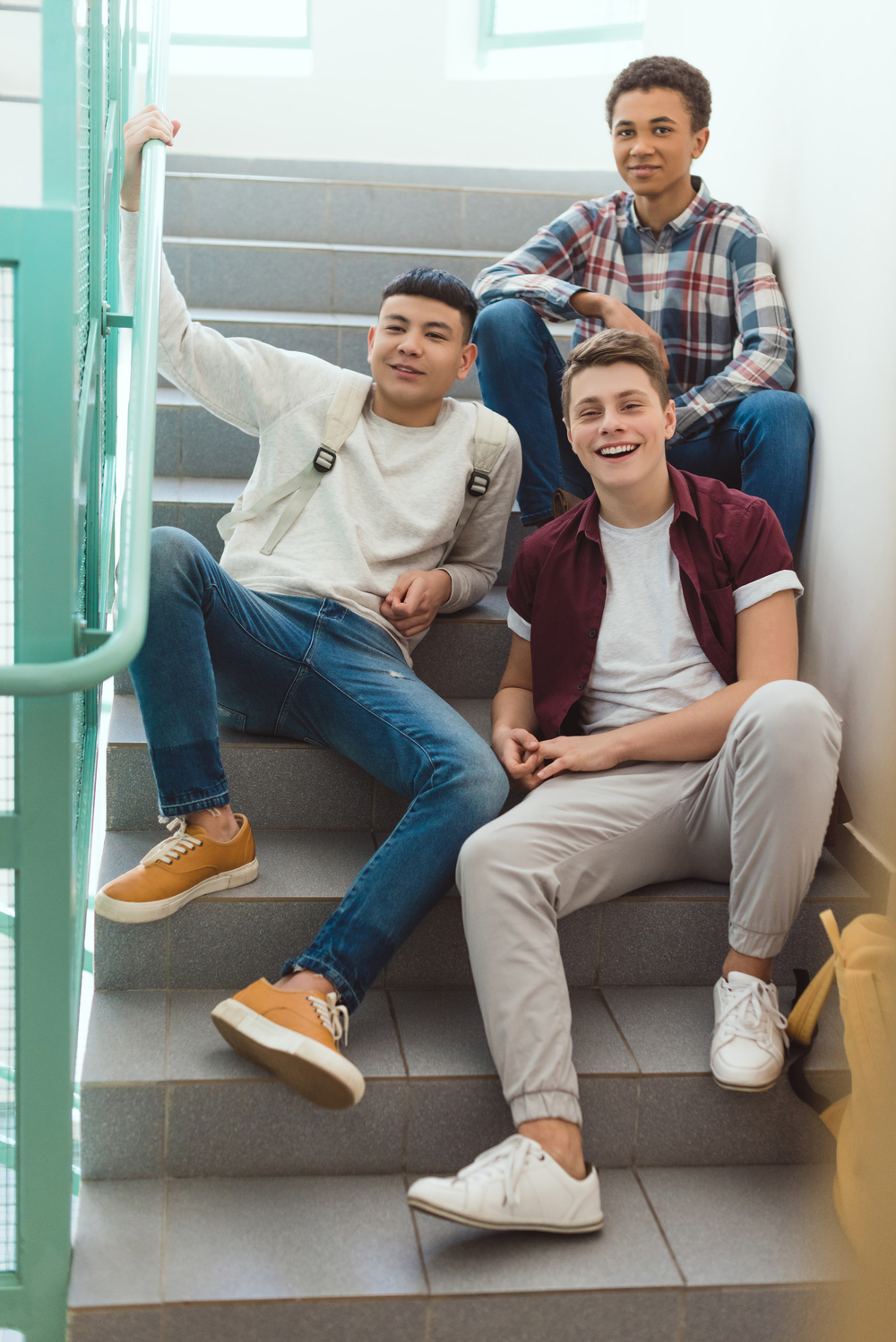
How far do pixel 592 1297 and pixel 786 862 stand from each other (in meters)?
0.59

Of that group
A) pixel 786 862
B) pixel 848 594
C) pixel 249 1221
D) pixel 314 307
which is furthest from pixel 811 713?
pixel 314 307

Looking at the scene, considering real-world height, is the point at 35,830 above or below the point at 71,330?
below

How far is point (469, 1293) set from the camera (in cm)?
140

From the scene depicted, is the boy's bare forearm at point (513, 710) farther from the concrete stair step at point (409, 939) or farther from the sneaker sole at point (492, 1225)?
the sneaker sole at point (492, 1225)

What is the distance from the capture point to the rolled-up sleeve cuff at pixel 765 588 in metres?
1.79

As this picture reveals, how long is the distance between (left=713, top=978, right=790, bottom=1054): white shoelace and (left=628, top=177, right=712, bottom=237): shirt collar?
1624 millimetres

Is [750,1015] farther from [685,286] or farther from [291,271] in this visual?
[291,271]

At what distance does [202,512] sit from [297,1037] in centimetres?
122

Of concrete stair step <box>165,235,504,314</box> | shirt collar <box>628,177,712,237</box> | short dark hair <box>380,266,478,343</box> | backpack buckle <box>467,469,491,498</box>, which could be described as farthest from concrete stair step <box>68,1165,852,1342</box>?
concrete stair step <box>165,235,504,314</box>

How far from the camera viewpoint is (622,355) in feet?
6.07

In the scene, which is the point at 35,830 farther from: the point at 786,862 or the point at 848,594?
the point at 848,594

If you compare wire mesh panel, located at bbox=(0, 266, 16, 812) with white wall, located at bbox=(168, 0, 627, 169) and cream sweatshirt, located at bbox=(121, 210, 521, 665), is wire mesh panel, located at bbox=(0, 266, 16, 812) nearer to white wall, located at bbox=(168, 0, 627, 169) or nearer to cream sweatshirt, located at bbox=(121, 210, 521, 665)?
cream sweatshirt, located at bbox=(121, 210, 521, 665)

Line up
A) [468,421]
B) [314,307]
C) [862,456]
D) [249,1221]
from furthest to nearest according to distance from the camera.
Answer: [314,307]
[468,421]
[862,456]
[249,1221]

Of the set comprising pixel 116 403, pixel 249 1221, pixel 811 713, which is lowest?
pixel 249 1221
